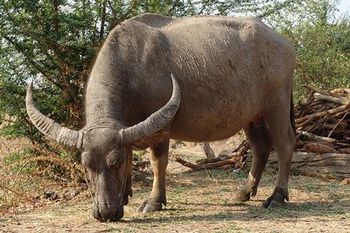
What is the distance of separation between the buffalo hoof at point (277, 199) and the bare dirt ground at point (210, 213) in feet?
0.30

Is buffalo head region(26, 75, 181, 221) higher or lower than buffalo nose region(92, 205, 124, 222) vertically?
higher

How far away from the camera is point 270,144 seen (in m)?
8.52

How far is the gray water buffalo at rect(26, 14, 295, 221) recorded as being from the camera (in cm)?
621

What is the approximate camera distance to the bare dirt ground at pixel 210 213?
6.22m

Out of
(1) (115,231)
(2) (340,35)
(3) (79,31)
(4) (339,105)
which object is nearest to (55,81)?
(3) (79,31)

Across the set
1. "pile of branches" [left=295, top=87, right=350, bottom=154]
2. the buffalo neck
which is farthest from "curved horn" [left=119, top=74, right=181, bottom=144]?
"pile of branches" [left=295, top=87, right=350, bottom=154]

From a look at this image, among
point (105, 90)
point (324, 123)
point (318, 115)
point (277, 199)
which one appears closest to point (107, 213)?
point (105, 90)

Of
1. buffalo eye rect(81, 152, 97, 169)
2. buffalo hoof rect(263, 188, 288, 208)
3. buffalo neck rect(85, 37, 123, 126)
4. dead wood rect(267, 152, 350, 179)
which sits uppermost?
buffalo neck rect(85, 37, 123, 126)

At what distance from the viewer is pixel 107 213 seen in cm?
609

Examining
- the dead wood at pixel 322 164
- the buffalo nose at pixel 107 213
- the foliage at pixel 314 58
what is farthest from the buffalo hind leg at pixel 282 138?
the foliage at pixel 314 58

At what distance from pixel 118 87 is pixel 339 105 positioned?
6.33m

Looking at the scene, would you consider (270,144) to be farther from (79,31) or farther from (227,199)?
(79,31)

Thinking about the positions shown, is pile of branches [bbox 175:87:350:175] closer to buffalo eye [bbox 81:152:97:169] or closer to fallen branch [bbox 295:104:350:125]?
fallen branch [bbox 295:104:350:125]

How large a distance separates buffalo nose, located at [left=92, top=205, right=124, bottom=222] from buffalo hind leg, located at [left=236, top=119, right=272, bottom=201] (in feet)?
8.76
